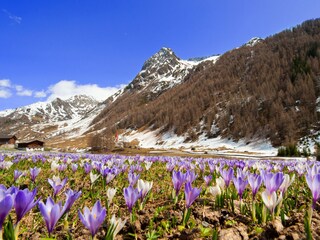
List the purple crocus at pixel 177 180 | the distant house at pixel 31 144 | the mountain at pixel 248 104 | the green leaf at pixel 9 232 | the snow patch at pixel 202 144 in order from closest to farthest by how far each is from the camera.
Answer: the green leaf at pixel 9 232, the purple crocus at pixel 177 180, the snow patch at pixel 202 144, the mountain at pixel 248 104, the distant house at pixel 31 144

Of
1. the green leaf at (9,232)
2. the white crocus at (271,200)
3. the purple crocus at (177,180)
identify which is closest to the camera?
the green leaf at (9,232)

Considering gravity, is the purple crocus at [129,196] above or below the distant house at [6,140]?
below

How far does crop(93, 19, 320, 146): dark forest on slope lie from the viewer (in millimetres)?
81188

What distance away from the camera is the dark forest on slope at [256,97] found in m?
81.2

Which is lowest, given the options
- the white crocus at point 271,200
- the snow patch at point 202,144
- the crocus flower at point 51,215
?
the snow patch at point 202,144

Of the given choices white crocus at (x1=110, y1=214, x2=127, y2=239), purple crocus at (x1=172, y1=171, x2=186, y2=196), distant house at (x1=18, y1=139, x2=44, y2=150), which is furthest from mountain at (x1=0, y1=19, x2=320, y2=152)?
white crocus at (x1=110, y1=214, x2=127, y2=239)

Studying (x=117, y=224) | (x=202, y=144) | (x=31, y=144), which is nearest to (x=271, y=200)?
(x=117, y=224)

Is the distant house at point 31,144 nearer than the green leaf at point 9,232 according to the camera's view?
No

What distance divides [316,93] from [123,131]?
101286 millimetres

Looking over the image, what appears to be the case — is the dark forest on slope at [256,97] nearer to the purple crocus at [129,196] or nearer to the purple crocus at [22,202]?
the purple crocus at [129,196]

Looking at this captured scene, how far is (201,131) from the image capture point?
107312 mm

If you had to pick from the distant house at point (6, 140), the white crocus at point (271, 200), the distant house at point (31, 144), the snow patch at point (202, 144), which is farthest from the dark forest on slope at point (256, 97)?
the white crocus at point (271, 200)

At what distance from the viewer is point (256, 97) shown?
102812mm

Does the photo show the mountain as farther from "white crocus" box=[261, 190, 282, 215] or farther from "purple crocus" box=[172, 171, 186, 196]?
"white crocus" box=[261, 190, 282, 215]
